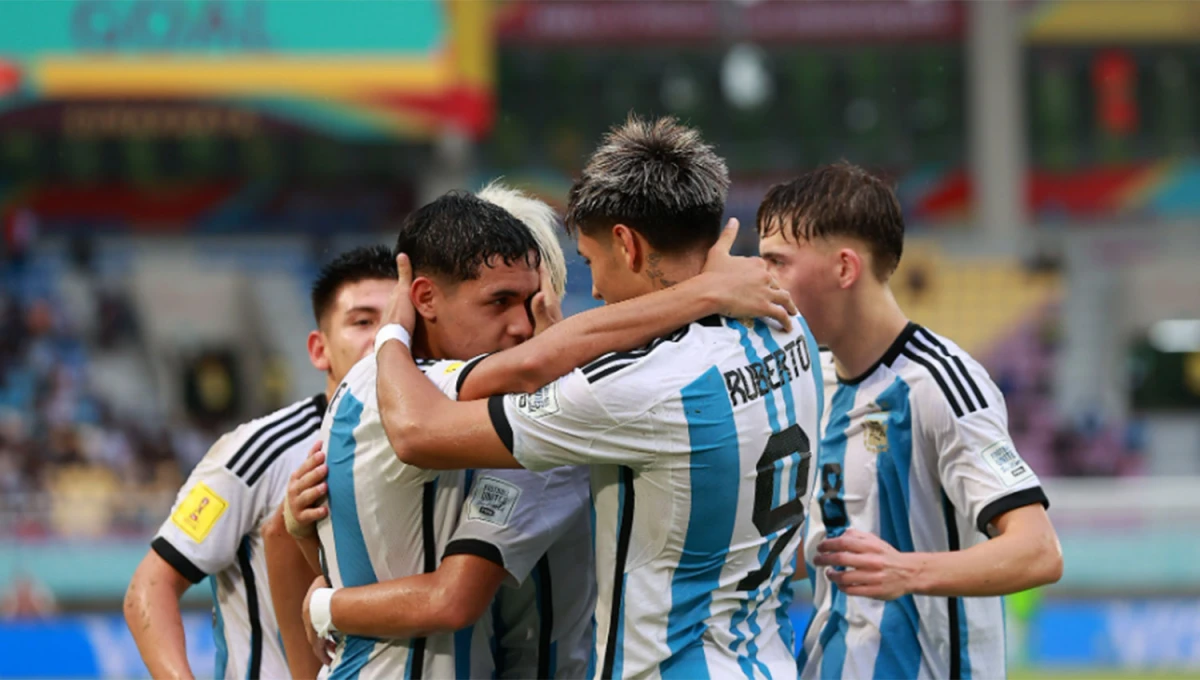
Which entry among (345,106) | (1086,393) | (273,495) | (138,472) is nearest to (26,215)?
(345,106)

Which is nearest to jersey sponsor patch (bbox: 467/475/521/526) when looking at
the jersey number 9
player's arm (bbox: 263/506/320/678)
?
the jersey number 9

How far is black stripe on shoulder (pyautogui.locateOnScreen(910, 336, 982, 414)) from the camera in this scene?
3.36 metres

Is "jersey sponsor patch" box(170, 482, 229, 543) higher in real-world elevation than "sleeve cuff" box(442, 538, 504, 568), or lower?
higher

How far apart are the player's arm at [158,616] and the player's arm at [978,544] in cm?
172

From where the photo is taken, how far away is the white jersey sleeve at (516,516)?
2.89 m

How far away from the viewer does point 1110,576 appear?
39.2ft

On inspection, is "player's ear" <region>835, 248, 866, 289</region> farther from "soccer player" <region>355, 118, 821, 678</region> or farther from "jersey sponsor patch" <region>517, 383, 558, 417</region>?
"jersey sponsor patch" <region>517, 383, 558, 417</region>

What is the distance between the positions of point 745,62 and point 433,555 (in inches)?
983

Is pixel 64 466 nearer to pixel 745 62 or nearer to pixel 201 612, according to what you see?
pixel 201 612

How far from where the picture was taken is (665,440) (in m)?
2.74

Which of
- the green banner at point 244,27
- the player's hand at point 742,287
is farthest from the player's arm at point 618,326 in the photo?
the green banner at point 244,27

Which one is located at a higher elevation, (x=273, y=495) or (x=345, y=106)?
(x=345, y=106)

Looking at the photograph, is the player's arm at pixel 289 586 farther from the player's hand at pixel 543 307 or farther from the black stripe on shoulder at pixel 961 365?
the black stripe on shoulder at pixel 961 365

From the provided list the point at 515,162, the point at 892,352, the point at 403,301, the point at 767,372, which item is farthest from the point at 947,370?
the point at 515,162
